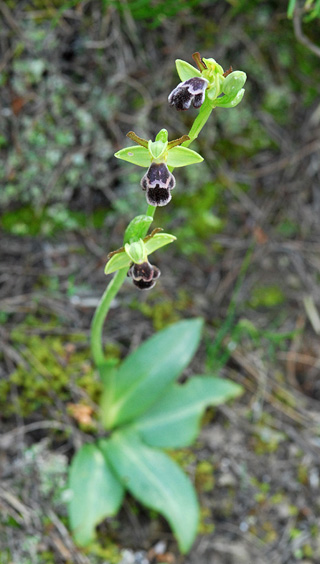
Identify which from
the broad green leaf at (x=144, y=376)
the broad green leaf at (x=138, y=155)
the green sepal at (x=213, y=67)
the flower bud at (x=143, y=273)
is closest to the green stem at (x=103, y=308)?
the flower bud at (x=143, y=273)

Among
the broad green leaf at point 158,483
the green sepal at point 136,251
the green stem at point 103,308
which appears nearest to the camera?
the green sepal at point 136,251

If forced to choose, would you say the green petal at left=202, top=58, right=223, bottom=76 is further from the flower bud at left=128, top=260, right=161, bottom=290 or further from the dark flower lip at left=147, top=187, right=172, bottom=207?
the flower bud at left=128, top=260, right=161, bottom=290

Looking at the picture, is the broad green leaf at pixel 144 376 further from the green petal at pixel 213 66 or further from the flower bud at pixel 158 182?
the green petal at pixel 213 66

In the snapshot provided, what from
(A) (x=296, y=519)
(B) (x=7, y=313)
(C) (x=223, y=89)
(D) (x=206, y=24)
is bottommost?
(A) (x=296, y=519)

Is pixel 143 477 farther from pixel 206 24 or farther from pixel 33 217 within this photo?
pixel 206 24

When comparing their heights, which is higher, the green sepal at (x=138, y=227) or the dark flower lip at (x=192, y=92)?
the dark flower lip at (x=192, y=92)

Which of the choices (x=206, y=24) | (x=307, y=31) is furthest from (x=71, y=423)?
(x=307, y=31)
